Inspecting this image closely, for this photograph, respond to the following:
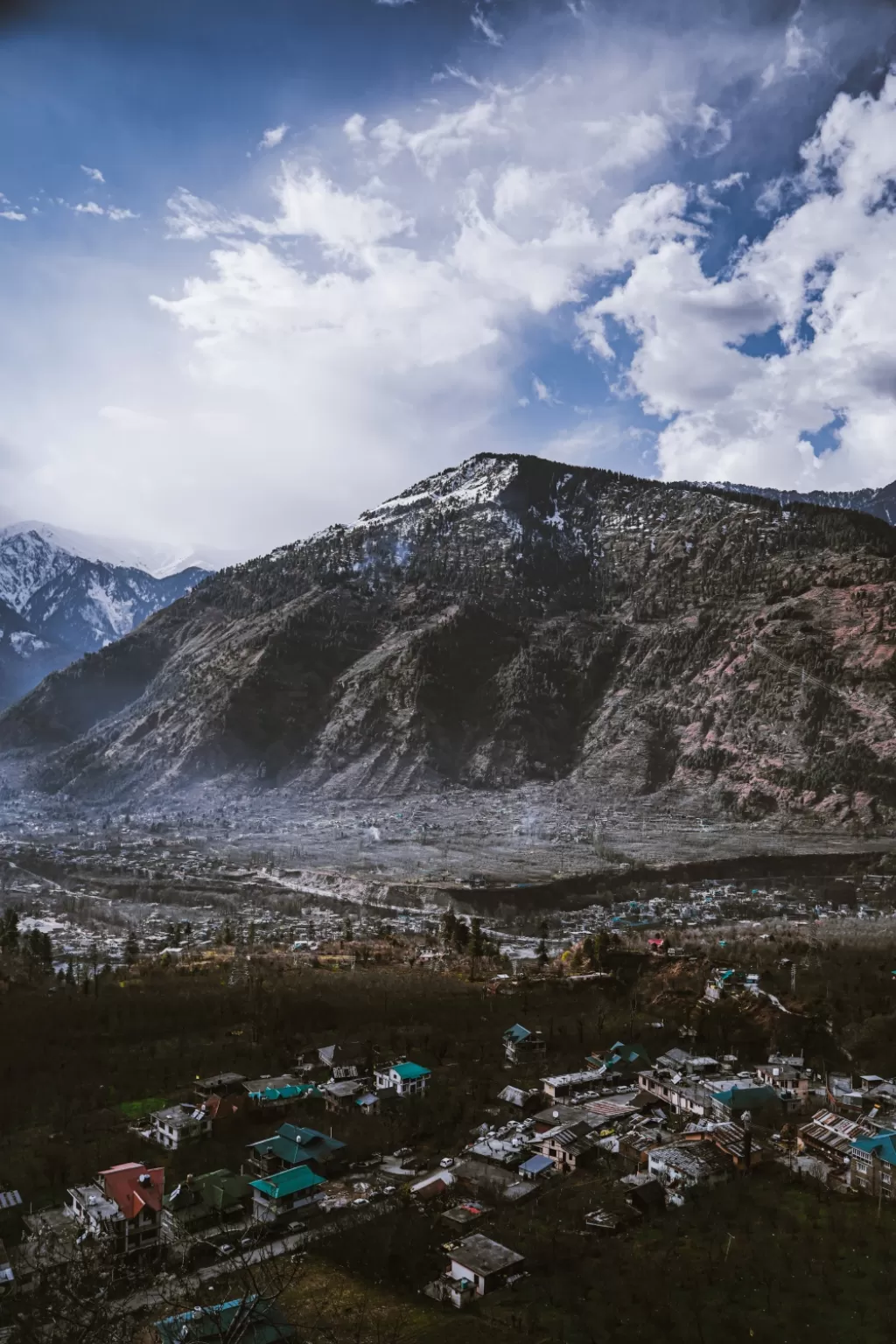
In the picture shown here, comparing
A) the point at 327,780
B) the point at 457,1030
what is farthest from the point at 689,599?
the point at 457,1030

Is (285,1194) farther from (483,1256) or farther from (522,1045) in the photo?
(522,1045)

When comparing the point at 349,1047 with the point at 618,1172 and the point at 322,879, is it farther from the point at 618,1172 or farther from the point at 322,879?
the point at 322,879

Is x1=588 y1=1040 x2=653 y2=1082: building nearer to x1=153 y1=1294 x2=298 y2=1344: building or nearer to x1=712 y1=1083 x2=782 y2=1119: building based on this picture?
x1=712 y1=1083 x2=782 y2=1119: building

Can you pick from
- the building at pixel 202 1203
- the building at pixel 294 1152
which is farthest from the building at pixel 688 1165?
the building at pixel 202 1203

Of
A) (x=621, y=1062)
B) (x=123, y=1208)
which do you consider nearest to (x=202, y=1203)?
(x=123, y=1208)

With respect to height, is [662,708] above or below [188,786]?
above

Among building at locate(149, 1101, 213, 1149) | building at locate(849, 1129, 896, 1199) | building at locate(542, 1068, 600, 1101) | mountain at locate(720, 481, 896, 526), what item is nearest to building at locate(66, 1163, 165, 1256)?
building at locate(149, 1101, 213, 1149)
